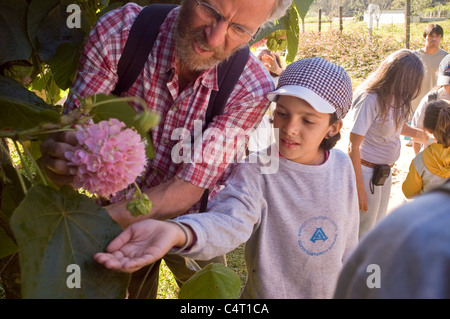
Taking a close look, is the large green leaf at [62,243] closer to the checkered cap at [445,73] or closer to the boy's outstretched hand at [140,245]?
the boy's outstretched hand at [140,245]

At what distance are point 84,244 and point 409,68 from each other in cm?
252

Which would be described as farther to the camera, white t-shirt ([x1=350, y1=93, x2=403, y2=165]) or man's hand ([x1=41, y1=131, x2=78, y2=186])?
white t-shirt ([x1=350, y1=93, x2=403, y2=165])

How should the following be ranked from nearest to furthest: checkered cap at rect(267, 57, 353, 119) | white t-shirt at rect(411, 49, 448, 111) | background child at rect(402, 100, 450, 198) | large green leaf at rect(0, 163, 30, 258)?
large green leaf at rect(0, 163, 30, 258)
checkered cap at rect(267, 57, 353, 119)
background child at rect(402, 100, 450, 198)
white t-shirt at rect(411, 49, 448, 111)

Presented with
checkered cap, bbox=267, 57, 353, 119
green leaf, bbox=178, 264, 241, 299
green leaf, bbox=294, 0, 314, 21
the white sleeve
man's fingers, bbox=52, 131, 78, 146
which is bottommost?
the white sleeve

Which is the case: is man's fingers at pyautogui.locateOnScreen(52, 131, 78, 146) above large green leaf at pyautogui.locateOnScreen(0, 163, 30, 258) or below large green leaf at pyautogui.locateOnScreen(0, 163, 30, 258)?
above

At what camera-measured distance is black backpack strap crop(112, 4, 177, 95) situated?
146cm

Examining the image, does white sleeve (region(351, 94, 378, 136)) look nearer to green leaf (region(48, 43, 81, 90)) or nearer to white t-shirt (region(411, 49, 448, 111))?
green leaf (region(48, 43, 81, 90))

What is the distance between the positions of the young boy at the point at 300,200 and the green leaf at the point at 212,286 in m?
0.18

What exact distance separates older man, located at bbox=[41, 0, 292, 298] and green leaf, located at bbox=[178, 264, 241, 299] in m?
0.27

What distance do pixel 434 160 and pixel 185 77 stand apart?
2094mm

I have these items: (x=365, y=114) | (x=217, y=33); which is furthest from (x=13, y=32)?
(x=365, y=114)

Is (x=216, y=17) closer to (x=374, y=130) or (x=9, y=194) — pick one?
(x=9, y=194)

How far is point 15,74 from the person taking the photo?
1.46 meters

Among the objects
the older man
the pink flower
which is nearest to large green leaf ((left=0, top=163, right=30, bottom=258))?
the pink flower
